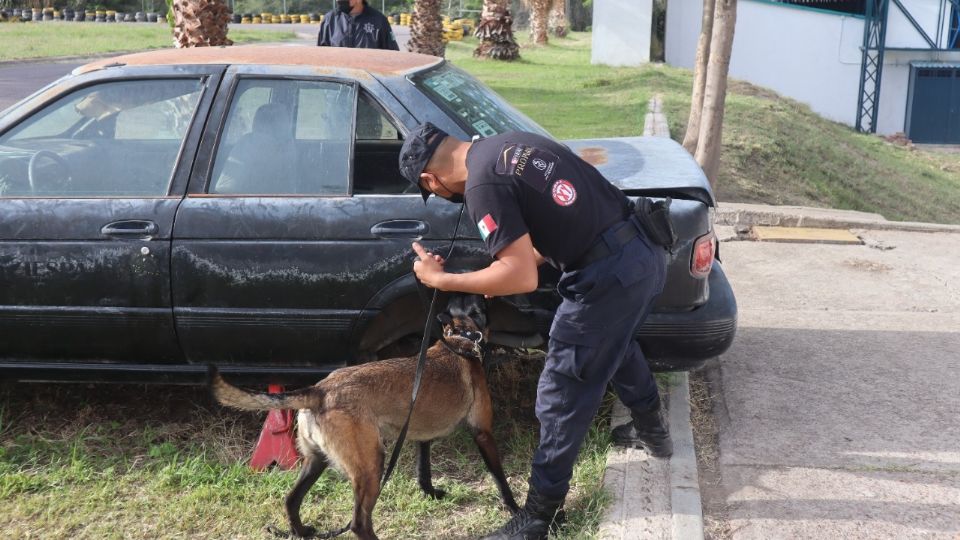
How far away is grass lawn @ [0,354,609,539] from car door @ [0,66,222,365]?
1.43ft

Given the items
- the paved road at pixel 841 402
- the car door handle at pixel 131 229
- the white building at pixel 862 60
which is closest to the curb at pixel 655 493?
the paved road at pixel 841 402

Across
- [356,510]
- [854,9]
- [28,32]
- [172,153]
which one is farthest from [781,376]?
[28,32]

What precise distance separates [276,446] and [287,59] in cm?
164

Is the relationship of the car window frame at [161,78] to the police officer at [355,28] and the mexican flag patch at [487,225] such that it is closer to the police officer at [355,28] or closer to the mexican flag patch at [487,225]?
the mexican flag patch at [487,225]

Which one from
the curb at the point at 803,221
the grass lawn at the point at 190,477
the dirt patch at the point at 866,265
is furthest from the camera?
the curb at the point at 803,221

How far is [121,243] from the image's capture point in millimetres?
3861

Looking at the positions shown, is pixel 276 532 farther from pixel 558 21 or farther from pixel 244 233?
pixel 558 21

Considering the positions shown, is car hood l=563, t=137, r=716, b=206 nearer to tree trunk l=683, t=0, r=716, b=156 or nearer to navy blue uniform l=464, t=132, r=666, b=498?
navy blue uniform l=464, t=132, r=666, b=498

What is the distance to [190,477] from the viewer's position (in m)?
3.88

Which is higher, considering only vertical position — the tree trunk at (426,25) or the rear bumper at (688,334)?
the tree trunk at (426,25)

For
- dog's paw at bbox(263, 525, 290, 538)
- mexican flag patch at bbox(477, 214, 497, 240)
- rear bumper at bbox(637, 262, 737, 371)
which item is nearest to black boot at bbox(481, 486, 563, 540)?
dog's paw at bbox(263, 525, 290, 538)

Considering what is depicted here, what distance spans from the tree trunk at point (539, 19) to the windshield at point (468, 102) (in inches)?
1131

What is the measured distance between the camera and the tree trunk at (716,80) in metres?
9.09

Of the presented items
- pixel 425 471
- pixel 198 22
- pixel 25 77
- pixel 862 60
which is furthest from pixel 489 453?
pixel 862 60
